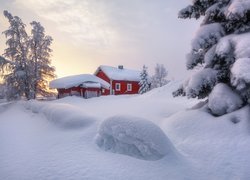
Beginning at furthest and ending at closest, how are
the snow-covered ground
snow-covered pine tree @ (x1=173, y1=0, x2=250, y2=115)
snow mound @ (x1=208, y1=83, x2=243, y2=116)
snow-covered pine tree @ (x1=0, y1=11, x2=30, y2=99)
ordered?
snow-covered pine tree @ (x1=0, y1=11, x2=30, y2=99)
snow mound @ (x1=208, y1=83, x2=243, y2=116)
snow-covered pine tree @ (x1=173, y1=0, x2=250, y2=115)
the snow-covered ground

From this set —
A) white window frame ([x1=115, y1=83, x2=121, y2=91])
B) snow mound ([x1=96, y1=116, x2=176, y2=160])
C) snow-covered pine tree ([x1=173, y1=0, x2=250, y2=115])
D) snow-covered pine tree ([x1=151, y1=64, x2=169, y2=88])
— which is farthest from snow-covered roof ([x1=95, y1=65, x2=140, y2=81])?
snow mound ([x1=96, y1=116, x2=176, y2=160])

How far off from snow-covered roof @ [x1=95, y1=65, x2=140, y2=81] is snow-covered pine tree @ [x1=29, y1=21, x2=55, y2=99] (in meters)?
12.8

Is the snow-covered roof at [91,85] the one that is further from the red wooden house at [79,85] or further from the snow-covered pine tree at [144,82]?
the snow-covered pine tree at [144,82]

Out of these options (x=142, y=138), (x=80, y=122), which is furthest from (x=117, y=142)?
(x=80, y=122)

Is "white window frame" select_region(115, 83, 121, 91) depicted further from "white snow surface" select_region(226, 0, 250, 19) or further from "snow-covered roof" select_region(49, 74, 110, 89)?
"white snow surface" select_region(226, 0, 250, 19)

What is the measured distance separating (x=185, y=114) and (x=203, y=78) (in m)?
1.39

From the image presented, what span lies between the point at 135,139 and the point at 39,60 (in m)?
29.5

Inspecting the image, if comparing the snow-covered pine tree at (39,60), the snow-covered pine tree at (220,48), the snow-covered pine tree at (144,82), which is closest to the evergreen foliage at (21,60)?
the snow-covered pine tree at (39,60)

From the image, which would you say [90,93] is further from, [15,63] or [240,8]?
[240,8]

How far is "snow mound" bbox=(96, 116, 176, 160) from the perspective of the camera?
5520mm

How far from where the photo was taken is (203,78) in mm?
7824

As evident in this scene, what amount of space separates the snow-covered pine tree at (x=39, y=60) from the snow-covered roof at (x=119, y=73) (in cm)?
1282

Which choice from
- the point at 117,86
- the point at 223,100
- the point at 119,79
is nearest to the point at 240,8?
the point at 223,100

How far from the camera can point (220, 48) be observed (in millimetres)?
7242
